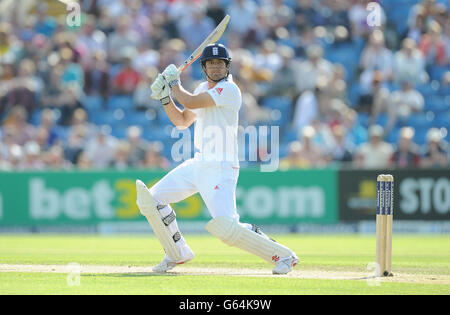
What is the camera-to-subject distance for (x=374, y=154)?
16.5 m

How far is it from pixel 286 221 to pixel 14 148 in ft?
18.4

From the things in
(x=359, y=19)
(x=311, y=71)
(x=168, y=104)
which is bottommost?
(x=168, y=104)

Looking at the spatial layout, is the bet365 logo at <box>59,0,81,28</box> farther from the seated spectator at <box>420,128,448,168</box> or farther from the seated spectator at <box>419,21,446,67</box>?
the seated spectator at <box>420,128,448,168</box>

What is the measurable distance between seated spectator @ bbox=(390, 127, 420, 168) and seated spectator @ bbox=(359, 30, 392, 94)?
6.03 ft

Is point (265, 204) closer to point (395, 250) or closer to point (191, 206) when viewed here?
point (191, 206)

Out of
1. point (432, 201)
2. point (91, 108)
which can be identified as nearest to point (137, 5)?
point (91, 108)

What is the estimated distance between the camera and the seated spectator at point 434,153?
16438mm

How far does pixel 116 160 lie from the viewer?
16859 mm

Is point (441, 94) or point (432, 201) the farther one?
point (441, 94)

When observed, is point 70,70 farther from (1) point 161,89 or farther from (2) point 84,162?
(1) point 161,89

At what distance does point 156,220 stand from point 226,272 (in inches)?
36.9

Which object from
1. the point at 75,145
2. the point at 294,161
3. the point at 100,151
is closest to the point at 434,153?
the point at 294,161

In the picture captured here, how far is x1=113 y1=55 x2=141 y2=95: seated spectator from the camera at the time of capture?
1869 cm

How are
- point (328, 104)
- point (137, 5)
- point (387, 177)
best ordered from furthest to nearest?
point (137, 5)
point (328, 104)
point (387, 177)
